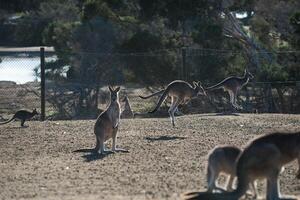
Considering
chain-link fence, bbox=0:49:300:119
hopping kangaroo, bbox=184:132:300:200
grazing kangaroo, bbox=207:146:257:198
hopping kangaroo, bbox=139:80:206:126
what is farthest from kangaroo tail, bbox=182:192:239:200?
chain-link fence, bbox=0:49:300:119

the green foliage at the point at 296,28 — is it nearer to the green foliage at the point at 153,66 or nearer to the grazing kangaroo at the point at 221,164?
the green foliage at the point at 153,66

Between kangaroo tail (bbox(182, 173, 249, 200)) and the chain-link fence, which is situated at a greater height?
the chain-link fence

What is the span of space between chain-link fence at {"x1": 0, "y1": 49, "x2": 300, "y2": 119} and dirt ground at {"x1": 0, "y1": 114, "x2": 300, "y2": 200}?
3420 millimetres

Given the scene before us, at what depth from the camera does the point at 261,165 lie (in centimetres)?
895

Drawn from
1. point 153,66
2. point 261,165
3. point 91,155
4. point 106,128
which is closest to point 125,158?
point 91,155

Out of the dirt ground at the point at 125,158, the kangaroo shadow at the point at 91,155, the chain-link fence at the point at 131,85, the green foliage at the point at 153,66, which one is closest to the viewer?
the dirt ground at the point at 125,158

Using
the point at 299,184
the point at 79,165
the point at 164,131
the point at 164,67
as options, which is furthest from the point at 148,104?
the point at 299,184

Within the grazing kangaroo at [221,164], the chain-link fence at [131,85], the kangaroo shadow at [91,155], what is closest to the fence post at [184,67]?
the chain-link fence at [131,85]

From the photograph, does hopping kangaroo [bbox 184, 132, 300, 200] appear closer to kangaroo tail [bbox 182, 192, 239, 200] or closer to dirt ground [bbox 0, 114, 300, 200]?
kangaroo tail [bbox 182, 192, 239, 200]

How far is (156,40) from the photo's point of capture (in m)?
27.9

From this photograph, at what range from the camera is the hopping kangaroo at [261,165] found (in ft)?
29.4

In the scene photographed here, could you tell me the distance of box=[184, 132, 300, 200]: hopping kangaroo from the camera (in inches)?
353

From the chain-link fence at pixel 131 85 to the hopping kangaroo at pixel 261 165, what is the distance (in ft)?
39.8

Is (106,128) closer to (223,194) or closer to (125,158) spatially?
(125,158)
